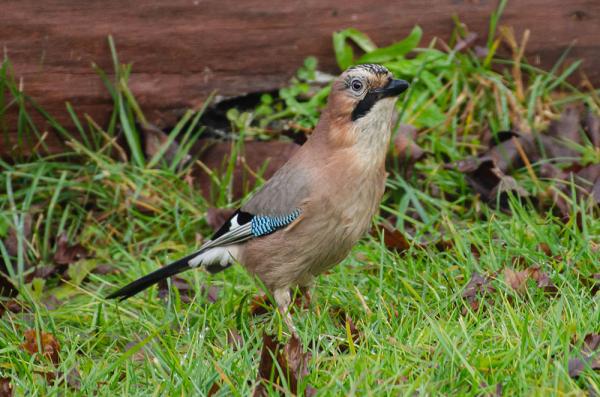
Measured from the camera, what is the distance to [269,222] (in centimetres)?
400

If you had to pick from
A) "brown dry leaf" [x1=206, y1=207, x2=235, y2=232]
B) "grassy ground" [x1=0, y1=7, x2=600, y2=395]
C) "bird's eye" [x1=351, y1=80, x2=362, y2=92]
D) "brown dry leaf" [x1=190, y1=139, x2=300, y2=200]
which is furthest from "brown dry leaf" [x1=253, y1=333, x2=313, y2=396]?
"brown dry leaf" [x1=190, y1=139, x2=300, y2=200]

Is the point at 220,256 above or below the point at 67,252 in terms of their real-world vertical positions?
above

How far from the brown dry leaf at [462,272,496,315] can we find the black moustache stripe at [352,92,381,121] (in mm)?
764

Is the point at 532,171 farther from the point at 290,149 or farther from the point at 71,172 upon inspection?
the point at 71,172

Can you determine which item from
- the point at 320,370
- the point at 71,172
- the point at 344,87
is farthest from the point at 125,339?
the point at 71,172

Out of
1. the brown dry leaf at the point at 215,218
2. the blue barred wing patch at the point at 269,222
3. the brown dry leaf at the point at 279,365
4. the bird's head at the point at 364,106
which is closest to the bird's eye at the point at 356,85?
the bird's head at the point at 364,106

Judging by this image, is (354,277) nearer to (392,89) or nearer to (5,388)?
(392,89)

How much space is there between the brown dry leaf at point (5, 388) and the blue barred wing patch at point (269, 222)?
1225 millimetres

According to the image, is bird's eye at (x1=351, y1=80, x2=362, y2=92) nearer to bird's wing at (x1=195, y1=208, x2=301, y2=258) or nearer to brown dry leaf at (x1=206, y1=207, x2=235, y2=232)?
bird's wing at (x1=195, y1=208, x2=301, y2=258)

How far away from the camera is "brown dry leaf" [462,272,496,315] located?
363 cm

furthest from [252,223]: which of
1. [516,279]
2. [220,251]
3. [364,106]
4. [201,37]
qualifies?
[201,37]

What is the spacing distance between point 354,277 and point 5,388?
160 cm

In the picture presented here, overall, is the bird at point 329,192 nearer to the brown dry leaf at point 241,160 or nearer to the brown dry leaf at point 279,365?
the brown dry leaf at point 279,365

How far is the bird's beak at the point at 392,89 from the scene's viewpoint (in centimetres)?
373
